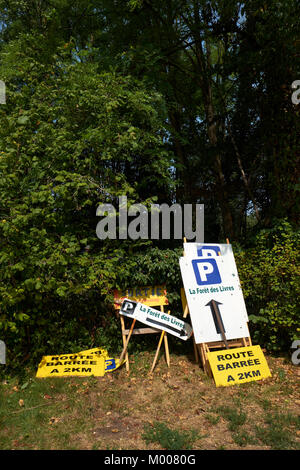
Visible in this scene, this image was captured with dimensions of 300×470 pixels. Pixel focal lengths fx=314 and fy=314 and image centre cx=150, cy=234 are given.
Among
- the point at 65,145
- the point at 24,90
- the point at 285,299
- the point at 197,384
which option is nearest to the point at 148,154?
the point at 65,145

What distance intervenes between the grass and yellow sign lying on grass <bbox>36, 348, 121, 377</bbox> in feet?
0.40

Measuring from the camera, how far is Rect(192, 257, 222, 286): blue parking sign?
17.5 ft

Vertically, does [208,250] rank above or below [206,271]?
above

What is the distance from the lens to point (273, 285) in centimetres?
532

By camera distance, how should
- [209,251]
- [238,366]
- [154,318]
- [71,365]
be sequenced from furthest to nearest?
[209,251]
[154,318]
[71,365]
[238,366]

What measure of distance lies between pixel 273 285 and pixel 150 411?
2.81 m

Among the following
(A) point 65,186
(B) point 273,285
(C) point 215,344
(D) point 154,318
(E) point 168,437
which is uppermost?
(A) point 65,186

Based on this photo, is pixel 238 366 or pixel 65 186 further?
pixel 65 186

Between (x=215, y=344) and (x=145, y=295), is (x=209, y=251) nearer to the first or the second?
(x=145, y=295)

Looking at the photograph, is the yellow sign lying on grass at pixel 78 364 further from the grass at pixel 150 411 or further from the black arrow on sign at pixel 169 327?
the black arrow on sign at pixel 169 327

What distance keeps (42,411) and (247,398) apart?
274 cm

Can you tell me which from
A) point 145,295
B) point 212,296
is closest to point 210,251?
point 212,296

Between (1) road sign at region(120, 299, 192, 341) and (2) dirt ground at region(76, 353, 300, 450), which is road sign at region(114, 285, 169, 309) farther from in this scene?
(2) dirt ground at region(76, 353, 300, 450)

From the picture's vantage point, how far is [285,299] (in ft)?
17.2
